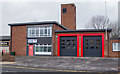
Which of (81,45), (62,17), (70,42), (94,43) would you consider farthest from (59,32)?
(62,17)

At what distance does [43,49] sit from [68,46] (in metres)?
4.75

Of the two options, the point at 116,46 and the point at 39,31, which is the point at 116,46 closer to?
the point at 116,46

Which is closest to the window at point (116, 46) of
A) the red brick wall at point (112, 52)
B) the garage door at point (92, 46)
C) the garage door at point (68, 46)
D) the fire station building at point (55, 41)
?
the red brick wall at point (112, 52)

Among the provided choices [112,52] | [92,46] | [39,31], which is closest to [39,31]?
[39,31]

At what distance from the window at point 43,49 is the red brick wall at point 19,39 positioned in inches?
105

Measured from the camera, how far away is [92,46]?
78.7ft

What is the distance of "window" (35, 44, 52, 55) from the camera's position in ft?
82.1

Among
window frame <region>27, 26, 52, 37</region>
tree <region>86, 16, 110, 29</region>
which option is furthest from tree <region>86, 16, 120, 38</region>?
window frame <region>27, 26, 52, 37</region>

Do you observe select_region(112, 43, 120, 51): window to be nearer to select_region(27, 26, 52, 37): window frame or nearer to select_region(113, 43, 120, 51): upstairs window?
select_region(113, 43, 120, 51): upstairs window

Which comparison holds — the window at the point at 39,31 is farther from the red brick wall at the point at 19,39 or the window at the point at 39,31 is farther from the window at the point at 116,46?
the window at the point at 116,46

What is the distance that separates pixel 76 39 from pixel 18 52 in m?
11.7

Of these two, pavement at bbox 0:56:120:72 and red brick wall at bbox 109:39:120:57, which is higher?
red brick wall at bbox 109:39:120:57

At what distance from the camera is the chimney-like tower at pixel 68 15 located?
1813 inches

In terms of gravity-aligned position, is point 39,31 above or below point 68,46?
above
